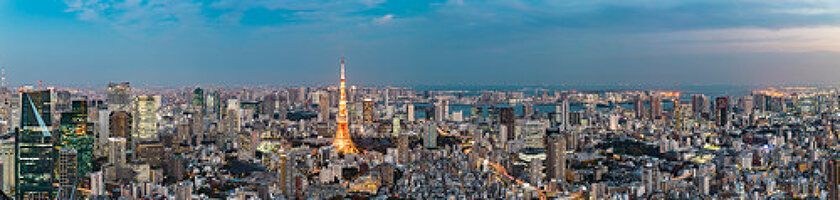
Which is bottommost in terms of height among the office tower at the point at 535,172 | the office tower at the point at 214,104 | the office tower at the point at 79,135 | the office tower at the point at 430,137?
the office tower at the point at 535,172

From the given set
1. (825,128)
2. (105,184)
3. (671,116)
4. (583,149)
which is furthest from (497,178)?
(671,116)

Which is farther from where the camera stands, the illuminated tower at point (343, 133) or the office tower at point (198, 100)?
the office tower at point (198, 100)

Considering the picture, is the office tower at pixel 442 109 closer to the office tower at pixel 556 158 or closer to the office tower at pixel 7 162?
the office tower at pixel 556 158

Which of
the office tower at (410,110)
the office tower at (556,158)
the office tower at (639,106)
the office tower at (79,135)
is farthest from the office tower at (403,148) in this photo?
the office tower at (639,106)

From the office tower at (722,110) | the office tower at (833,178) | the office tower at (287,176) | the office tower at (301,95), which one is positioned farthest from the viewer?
the office tower at (301,95)

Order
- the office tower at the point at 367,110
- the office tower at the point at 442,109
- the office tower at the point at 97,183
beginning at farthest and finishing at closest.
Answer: the office tower at the point at 442,109
the office tower at the point at 367,110
the office tower at the point at 97,183

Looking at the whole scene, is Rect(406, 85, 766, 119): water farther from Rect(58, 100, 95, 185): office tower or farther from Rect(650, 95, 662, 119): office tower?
Rect(58, 100, 95, 185): office tower

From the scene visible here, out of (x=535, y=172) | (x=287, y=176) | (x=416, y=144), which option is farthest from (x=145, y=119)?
(x=535, y=172)
